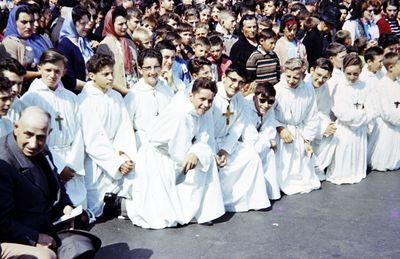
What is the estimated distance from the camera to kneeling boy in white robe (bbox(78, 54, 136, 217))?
5.95 meters

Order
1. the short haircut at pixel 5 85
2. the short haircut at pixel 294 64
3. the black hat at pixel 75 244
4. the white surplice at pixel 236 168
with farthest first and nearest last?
the short haircut at pixel 294 64, the white surplice at pixel 236 168, the short haircut at pixel 5 85, the black hat at pixel 75 244

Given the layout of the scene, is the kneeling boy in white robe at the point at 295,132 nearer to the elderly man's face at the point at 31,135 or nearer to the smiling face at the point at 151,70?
the smiling face at the point at 151,70

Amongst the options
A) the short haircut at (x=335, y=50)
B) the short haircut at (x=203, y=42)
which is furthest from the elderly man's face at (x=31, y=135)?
the short haircut at (x=335, y=50)

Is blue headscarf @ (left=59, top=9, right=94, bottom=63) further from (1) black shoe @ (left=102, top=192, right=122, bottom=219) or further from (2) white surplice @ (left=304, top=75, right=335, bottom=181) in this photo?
(2) white surplice @ (left=304, top=75, right=335, bottom=181)

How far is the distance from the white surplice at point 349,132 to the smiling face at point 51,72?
11.7ft

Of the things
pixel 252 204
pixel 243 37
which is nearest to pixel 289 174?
pixel 252 204

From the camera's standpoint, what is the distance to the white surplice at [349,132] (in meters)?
7.39

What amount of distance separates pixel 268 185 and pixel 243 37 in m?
2.30

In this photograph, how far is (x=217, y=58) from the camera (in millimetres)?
7520

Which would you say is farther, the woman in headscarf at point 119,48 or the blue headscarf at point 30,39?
the woman in headscarf at point 119,48

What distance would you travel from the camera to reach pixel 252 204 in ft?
20.8

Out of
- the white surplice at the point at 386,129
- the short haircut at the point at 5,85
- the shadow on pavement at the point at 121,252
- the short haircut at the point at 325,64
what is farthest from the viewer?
the white surplice at the point at 386,129

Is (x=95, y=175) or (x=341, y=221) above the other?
A: (x=95, y=175)

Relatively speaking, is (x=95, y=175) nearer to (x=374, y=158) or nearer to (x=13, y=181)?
(x=13, y=181)
